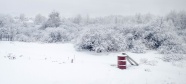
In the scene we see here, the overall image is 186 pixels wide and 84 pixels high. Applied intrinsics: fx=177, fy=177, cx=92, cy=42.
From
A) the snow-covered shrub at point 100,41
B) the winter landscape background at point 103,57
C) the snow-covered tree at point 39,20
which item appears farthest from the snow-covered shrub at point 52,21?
the snow-covered tree at point 39,20

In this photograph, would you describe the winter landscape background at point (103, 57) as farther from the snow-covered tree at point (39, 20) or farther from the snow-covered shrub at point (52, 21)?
the snow-covered tree at point (39, 20)

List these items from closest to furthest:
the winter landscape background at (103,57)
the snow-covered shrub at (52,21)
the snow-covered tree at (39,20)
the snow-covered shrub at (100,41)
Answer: the winter landscape background at (103,57), the snow-covered shrub at (100,41), the snow-covered shrub at (52,21), the snow-covered tree at (39,20)

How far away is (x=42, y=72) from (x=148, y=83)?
5.69m

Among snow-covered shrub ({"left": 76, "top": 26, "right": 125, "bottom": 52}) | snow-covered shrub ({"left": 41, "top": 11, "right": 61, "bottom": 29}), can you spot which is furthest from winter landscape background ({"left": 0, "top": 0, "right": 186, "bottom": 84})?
snow-covered shrub ({"left": 41, "top": 11, "right": 61, "bottom": 29})

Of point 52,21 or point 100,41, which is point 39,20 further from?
point 100,41

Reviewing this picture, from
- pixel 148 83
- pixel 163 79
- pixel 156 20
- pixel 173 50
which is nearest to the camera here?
pixel 148 83

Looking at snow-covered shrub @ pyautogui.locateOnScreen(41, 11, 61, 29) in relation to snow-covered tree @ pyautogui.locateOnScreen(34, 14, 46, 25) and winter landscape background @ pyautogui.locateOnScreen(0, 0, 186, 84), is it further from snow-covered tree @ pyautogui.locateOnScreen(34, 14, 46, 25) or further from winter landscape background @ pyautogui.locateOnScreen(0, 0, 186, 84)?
snow-covered tree @ pyautogui.locateOnScreen(34, 14, 46, 25)

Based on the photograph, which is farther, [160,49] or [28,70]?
[160,49]

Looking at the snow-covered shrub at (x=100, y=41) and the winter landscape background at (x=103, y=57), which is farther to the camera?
the snow-covered shrub at (x=100, y=41)

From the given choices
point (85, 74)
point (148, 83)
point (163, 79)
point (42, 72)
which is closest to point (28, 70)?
point (42, 72)

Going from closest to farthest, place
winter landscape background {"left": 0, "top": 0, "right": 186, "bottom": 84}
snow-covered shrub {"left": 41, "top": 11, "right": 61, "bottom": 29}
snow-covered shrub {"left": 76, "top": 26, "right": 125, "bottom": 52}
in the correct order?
winter landscape background {"left": 0, "top": 0, "right": 186, "bottom": 84} → snow-covered shrub {"left": 76, "top": 26, "right": 125, "bottom": 52} → snow-covered shrub {"left": 41, "top": 11, "right": 61, "bottom": 29}

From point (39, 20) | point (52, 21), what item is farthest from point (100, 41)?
point (39, 20)

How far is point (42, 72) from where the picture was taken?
9828mm

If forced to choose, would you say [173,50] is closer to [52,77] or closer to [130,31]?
[130,31]
